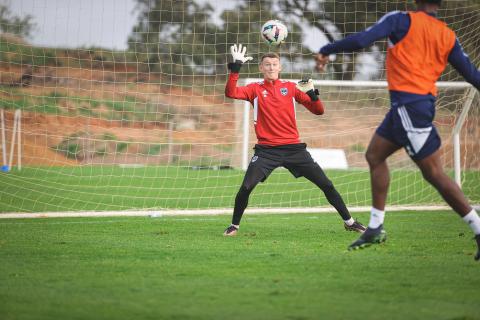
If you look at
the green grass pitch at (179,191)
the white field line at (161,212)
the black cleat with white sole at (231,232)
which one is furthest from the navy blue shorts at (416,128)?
the green grass pitch at (179,191)

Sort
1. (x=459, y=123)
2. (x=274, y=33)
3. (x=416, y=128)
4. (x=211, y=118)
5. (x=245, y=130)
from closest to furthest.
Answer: (x=416, y=128), (x=274, y=33), (x=459, y=123), (x=245, y=130), (x=211, y=118)

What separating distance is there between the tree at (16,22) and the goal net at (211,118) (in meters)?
0.05

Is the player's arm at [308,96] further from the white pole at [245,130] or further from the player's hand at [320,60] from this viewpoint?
the white pole at [245,130]

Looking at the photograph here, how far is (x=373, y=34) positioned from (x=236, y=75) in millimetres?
2507

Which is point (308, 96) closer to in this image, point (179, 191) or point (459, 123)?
point (459, 123)

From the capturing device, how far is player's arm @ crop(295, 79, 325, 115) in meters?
8.15

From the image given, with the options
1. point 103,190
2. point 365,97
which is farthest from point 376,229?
point 365,97

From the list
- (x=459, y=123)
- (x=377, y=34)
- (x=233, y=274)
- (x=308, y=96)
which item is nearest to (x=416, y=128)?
(x=377, y=34)

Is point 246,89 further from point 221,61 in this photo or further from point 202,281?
point 221,61

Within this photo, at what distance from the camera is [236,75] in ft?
26.8

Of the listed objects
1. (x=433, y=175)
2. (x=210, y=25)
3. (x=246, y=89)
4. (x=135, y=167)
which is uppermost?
(x=210, y=25)

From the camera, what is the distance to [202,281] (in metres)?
5.46

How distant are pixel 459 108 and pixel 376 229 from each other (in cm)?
768

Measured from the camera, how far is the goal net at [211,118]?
13.4 m
